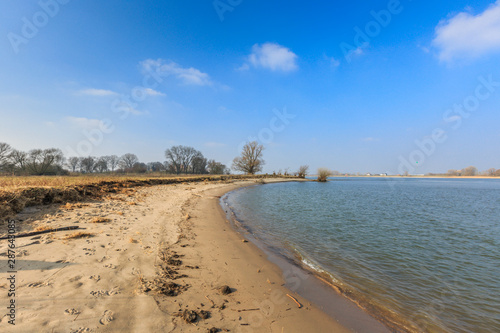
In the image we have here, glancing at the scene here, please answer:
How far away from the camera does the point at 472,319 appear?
4355 millimetres

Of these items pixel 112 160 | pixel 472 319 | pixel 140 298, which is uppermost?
pixel 112 160

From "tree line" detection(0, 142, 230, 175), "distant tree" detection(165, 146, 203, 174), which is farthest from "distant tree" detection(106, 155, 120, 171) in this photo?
→ "distant tree" detection(165, 146, 203, 174)

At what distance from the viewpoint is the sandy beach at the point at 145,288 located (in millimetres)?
3119

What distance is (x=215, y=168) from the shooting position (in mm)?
99375

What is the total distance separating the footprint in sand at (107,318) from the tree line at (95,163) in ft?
183

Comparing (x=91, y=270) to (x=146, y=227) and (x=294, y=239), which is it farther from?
(x=294, y=239)

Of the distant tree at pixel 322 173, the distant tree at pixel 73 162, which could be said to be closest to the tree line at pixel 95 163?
the distant tree at pixel 73 162

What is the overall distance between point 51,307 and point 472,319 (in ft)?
27.2

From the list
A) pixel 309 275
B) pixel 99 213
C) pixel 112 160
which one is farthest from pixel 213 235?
pixel 112 160

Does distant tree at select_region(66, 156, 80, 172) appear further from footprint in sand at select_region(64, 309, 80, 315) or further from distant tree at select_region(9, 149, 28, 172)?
footprint in sand at select_region(64, 309, 80, 315)

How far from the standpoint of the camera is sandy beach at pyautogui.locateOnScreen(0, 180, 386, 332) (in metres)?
3.12

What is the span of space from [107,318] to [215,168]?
9750 cm

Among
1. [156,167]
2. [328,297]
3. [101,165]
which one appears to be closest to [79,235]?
[328,297]

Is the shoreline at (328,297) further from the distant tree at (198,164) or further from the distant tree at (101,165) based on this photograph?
the distant tree at (101,165)
